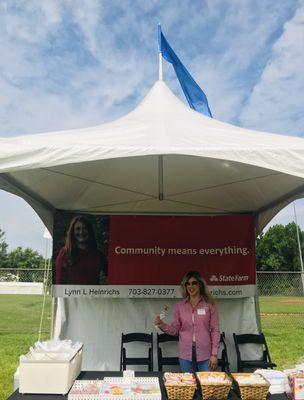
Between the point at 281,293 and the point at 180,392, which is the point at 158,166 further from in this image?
the point at 281,293

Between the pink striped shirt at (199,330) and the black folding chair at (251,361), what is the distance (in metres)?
1.08

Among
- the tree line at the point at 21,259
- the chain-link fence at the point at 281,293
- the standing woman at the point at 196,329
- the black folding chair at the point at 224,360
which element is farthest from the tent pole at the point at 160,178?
the tree line at the point at 21,259

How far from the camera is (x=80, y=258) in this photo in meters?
5.11

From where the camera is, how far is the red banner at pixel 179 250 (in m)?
5.07

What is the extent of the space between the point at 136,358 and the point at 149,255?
120cm

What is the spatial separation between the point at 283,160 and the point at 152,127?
96 cm

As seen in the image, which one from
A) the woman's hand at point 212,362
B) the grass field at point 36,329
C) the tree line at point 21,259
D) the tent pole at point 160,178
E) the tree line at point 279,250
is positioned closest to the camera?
the woman's hand at point 212,362

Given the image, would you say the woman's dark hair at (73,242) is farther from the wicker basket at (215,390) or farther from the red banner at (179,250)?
the wicker basket at (215,390)

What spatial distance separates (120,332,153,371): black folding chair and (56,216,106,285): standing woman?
2.42 ft

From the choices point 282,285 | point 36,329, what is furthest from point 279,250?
point 36,329

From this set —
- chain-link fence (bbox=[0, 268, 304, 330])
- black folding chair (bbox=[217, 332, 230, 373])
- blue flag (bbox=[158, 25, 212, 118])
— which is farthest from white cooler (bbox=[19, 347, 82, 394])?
chain-link fence (bbox=[0, 268, 304, 330])

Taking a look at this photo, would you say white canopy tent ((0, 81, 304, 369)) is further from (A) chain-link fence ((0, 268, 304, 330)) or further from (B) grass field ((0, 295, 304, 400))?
(A) chain-link fence ((0, 268, 304, 330))

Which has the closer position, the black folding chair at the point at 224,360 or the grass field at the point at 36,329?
the black folding chair at the point at 224,360

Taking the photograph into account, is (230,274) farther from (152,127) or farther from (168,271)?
(152,127)
